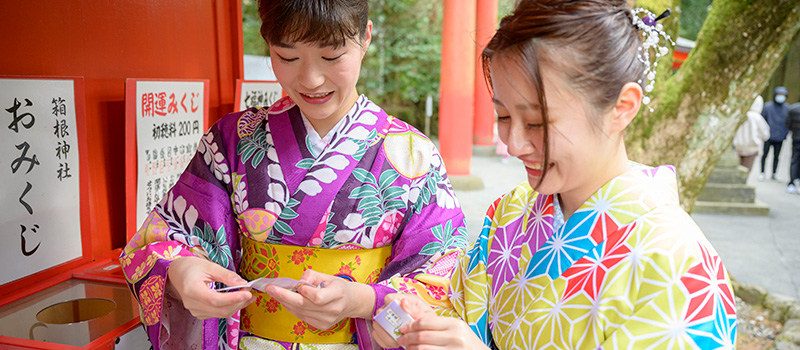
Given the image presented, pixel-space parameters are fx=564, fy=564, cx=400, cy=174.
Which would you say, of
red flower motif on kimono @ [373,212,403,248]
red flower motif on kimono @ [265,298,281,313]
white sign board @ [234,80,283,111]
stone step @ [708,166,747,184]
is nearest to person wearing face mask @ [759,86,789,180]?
stone step @ [708,166,747,184]

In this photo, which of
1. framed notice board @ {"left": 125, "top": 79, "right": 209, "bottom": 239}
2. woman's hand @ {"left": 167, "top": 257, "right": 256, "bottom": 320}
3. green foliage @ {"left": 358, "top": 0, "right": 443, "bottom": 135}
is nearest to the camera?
woman's hand @ {"left": 167, "top": 257, "right": 256, "bottom": 320}

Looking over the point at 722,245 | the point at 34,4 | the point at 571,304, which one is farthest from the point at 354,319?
the point at 722,245

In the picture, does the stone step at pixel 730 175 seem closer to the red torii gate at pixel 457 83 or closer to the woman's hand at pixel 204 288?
the red torii gate at pixel 457 83

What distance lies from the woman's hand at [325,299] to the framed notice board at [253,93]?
1640mm

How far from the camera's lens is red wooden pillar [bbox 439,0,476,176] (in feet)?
29.6

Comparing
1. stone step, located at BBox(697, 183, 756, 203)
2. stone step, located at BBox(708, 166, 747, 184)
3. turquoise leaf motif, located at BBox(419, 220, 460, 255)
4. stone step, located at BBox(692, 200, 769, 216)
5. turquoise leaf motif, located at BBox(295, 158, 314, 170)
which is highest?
turquoise leaf motif, located at BBox(295, 158, 314, 170)

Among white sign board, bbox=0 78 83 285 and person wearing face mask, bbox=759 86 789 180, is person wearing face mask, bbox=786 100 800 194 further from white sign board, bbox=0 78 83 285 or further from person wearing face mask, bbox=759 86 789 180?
white sign board, bbox=0 78 83 285

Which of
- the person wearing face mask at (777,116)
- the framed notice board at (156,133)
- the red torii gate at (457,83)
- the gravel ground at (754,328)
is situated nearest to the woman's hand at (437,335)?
the framed notice board at (156,133)

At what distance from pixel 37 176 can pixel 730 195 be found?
9.54 meters

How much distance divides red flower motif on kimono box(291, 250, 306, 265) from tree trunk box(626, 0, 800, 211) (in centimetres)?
285

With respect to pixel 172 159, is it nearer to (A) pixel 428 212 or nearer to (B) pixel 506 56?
(A) pixel 428 212

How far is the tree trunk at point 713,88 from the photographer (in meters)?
3.46

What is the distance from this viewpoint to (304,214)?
61.3 inches

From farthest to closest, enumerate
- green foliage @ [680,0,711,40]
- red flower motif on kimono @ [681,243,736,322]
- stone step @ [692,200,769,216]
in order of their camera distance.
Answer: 1. green foliage @ [680,0,711,40]
2. stone step @ [692,200,769,216]
3. red flower motif on kimono @ [681,243,736,322]
